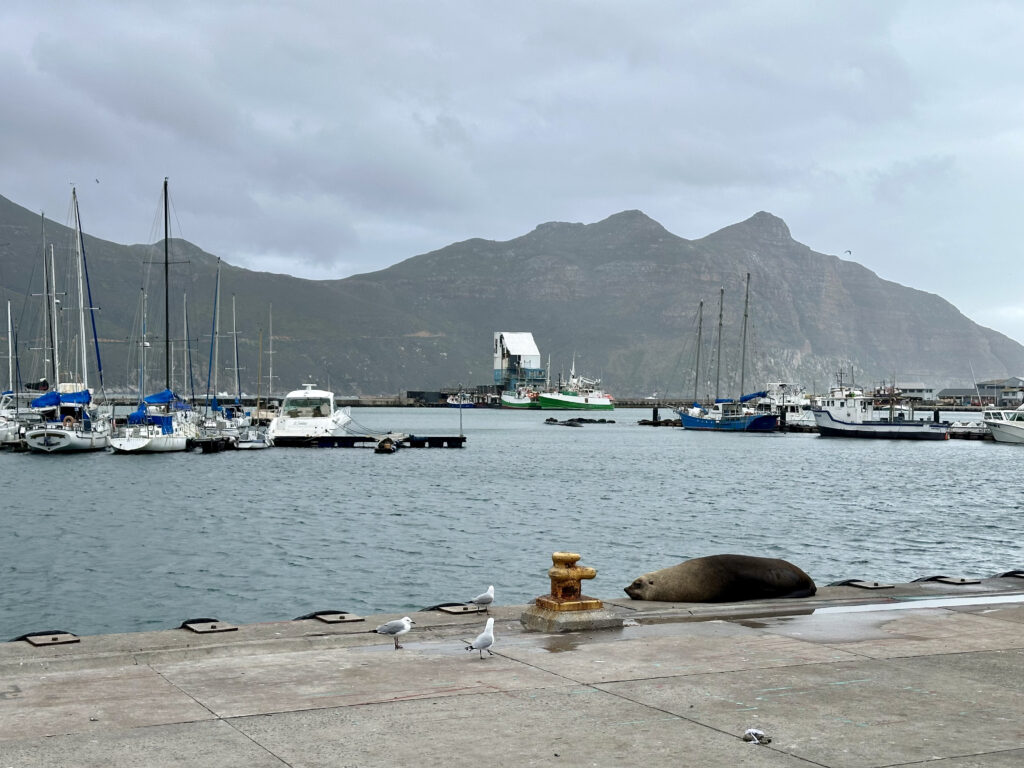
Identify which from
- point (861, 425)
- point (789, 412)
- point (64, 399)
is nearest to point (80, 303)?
point (64, 399)

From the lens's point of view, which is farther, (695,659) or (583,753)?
(695,659)

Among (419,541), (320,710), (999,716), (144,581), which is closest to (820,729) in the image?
(999,716)

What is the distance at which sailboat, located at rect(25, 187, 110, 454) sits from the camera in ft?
232

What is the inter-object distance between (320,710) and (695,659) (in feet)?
12.1

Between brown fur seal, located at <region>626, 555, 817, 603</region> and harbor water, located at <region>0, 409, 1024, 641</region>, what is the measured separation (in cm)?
915

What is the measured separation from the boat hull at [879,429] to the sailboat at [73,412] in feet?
243

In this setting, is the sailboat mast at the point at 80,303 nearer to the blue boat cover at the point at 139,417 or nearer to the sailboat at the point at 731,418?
the blue boat cover at the point at 139,417

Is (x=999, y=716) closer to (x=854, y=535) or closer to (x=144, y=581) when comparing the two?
(x=144, y=581)

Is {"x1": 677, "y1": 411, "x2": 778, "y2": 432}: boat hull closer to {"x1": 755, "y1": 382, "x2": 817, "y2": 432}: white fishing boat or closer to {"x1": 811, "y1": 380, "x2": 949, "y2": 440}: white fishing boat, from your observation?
{"x1": 755, "y1": 382, "x2": 817, "y2": 432}: white fishing boat

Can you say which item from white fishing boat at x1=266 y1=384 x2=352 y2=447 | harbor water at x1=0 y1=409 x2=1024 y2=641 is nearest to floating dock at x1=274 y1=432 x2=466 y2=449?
white fishing boat at x1=266 y1=384 x2=352 y2=447

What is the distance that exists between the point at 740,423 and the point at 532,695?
12560 centimetres

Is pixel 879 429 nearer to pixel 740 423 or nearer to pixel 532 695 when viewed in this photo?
pixel 740 423

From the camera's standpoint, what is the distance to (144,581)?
25906 millimetres

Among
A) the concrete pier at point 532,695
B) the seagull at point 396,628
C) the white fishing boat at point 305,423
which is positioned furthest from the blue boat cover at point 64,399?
the seagull at point 396,628
